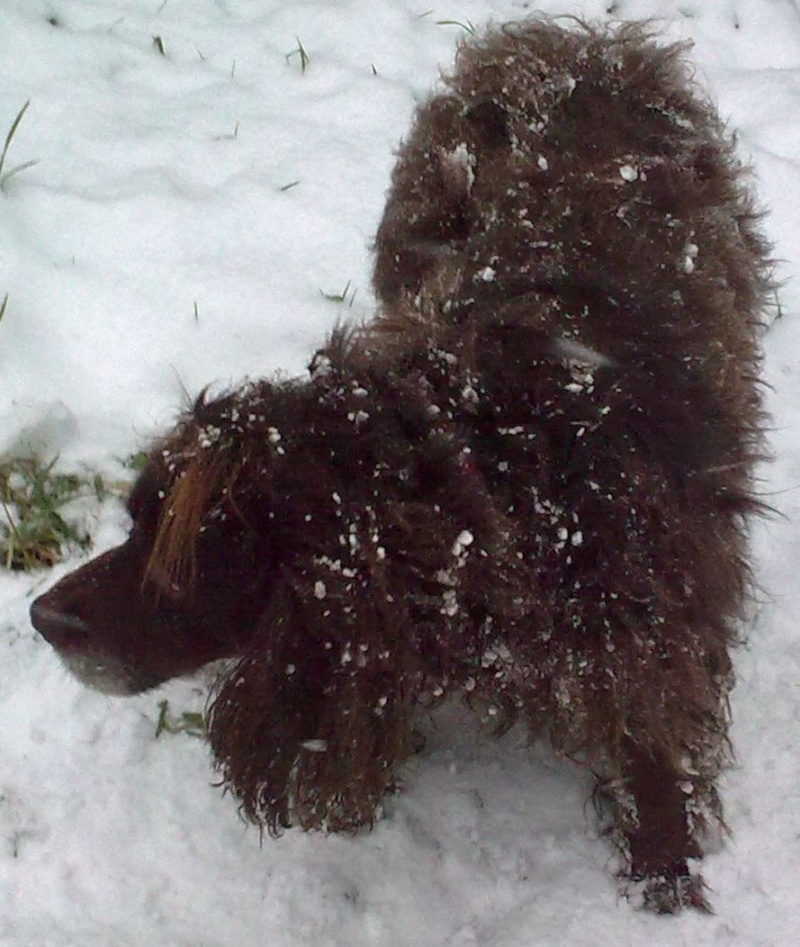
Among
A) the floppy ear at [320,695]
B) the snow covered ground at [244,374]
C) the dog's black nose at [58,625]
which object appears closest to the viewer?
the floppy ear at [320,695]

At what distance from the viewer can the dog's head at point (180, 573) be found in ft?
4.49

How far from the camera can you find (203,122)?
347 centimetres

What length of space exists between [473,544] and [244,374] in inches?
58.9

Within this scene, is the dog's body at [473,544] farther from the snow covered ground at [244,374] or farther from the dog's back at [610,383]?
the snow covered ground at [244,374]

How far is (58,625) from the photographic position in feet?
5.00

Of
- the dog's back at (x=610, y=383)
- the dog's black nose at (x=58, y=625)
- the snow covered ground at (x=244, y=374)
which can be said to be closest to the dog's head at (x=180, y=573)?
the dog's black nose at (x=58, y=625)

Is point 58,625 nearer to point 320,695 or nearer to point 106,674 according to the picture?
point 106,674

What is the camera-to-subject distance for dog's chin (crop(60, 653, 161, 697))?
5.01 ft

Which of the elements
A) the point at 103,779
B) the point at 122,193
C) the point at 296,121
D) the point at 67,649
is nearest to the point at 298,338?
the point at 122,193

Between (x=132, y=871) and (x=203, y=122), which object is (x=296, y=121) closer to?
(x=203, y=122)

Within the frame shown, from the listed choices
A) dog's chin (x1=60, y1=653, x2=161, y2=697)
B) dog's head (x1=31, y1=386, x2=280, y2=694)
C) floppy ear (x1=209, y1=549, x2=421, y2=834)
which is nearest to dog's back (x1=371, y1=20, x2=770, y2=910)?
floppy ear (x1=209, y1=549, x2=421, y2=834)


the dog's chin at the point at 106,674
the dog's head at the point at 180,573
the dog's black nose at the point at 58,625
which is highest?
the dog's head at the point at 180,573

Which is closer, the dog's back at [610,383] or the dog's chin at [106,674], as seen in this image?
the dog's back at [610,383]

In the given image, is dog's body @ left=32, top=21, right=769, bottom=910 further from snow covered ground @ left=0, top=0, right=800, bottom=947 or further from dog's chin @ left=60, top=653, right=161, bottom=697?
snow covered ground @ left=0, top=0, right=800, bottom=947
